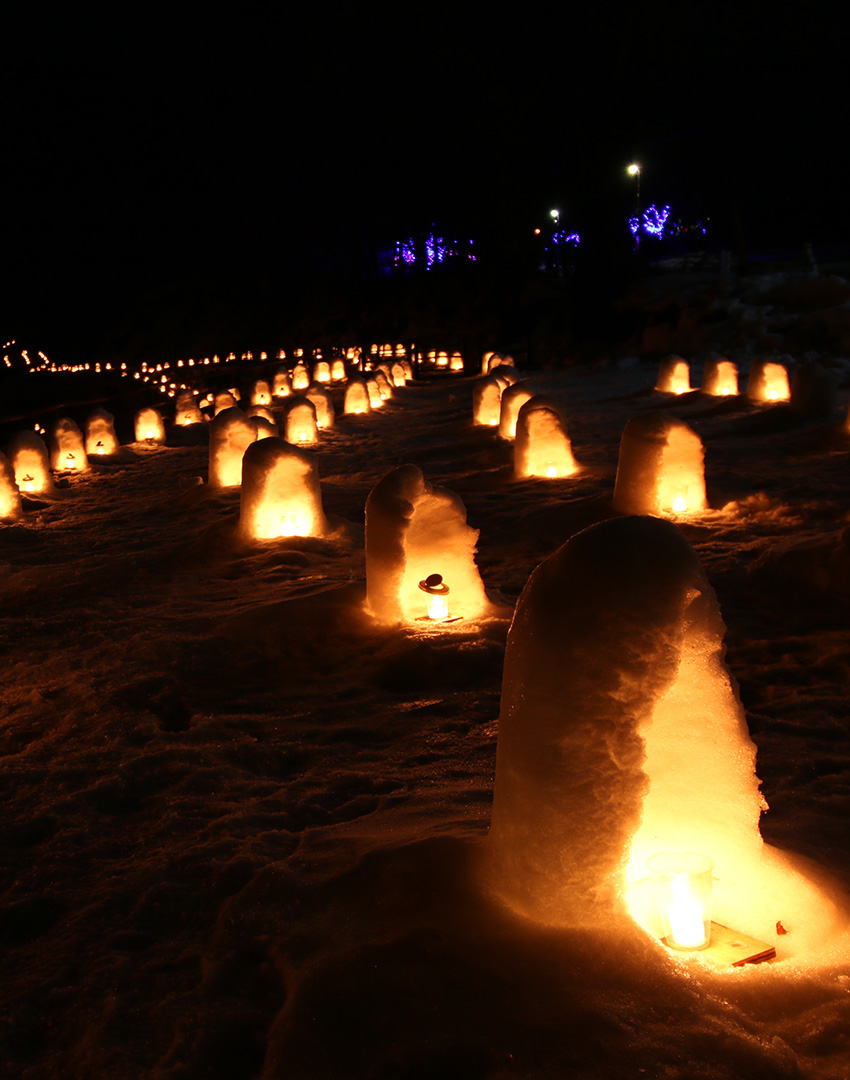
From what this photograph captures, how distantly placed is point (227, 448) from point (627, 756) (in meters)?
10.1

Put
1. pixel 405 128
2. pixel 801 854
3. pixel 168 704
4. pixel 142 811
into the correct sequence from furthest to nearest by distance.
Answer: pixel 405 128
pixel 168 704
pixel 142 811
pixel 801 854

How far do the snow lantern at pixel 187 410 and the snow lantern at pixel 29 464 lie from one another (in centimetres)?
753

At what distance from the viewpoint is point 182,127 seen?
46438 millimetres

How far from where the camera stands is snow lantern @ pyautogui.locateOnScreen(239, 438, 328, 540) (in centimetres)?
855

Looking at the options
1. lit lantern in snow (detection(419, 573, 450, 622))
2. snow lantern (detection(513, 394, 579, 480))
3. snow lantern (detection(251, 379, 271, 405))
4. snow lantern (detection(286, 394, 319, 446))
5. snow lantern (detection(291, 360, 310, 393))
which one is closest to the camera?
lit lantern in snow (detection(419, 573, 450, 622))

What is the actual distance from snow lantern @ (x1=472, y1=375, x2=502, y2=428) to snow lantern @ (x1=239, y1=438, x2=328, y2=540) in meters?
8.14

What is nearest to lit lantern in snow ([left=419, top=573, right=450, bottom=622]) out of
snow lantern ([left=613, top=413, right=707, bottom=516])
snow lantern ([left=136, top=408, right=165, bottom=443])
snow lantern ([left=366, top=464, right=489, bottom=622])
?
snow lantern ([left=366, top=464, right=489, bottom=622])

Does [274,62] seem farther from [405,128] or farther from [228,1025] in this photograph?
[228,1025]

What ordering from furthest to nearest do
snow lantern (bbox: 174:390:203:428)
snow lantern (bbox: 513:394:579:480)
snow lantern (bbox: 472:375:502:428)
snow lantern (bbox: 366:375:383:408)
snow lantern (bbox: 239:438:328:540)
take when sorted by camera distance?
1. snow lantern (bbox: 366:375:383:408)
2. snow lantern (bbox: 174:390:203:428)
3. snow lantern (bbox: 472:375:502:428)
4. snow lantern (bbox: 513:394:579:480)
5. snow lantern (bbox: 239:438:328:540)

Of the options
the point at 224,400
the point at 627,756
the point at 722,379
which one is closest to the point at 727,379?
the point at 722,379

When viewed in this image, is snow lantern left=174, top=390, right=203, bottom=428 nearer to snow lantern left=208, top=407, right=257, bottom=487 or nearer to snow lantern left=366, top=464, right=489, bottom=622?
snow lantern left=208, top=407, right=257, bottom=487

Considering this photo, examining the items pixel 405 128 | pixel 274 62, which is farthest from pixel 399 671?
pixel 274 62

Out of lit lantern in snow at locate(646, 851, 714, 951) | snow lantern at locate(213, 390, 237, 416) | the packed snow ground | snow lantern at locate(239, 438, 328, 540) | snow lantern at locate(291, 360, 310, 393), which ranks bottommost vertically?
the packed snow ground

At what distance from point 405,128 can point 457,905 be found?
1664 inches
